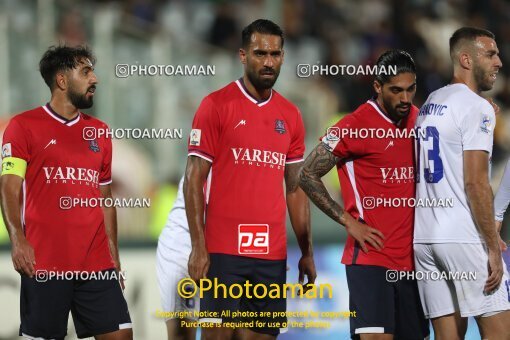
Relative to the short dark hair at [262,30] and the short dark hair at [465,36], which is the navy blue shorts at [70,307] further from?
the short dark hair at [465,36]

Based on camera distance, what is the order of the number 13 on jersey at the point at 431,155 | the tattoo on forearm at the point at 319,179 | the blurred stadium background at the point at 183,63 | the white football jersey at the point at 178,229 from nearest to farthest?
the number 13 on jersey at the point at 431,155 → the tattoo on forearm at the point at 319,179 → the white football jersey at the point at 178,229 → the blurred stadium background at the point at 183,63

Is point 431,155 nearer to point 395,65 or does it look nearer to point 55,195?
point 395,65

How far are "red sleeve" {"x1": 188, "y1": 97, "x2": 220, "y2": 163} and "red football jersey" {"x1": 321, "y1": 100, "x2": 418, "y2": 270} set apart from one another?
694 millimetres

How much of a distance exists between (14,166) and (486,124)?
2.84 meters

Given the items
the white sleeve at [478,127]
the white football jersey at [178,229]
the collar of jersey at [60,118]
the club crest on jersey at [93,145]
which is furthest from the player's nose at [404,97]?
the collar of jersey at [60,118]

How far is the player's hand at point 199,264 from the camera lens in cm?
630

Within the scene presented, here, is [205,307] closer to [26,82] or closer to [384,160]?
[384,160]

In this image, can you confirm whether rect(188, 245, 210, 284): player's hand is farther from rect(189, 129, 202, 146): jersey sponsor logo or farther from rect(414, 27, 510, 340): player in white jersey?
rect(414, 27, 510, 340): player in white jersey

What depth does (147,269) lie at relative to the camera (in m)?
8.61

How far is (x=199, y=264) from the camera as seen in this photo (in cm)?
631

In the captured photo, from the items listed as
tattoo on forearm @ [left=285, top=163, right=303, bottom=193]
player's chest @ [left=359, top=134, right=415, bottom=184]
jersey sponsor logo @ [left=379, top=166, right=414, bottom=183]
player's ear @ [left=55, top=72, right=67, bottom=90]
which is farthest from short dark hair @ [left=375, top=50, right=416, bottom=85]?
player's ear @ [left=55, top=72, right=67, bottom=90]

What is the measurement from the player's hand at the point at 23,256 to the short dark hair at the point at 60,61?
1082mm

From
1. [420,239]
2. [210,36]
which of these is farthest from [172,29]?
[420,239]

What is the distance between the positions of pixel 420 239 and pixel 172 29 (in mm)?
6508
